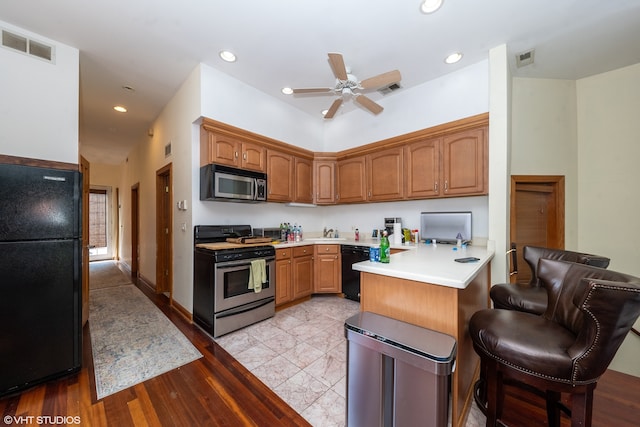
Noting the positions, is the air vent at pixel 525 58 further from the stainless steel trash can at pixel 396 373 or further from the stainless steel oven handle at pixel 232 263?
the stainless steel oven handle at pixel 232 263

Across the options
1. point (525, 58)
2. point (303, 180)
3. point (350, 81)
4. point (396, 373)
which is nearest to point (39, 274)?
point (396, 373)

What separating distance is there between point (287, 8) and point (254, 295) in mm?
3013

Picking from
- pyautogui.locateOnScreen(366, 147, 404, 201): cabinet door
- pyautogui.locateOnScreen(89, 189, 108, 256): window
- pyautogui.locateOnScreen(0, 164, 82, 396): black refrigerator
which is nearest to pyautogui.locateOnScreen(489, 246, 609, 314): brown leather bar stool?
pyautogui.locateOnScreen(366, 147, 404, 201): cabinet door

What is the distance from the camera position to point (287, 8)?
2145 mm

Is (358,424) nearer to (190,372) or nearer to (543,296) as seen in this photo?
(190,372)

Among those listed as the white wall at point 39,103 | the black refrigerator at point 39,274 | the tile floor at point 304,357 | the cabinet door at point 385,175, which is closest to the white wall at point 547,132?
the cabinet door at point 385,175

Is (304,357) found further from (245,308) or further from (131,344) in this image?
(131,344)

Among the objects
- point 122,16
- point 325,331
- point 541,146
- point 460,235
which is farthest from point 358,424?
point 541,146

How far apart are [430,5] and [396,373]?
285 cm

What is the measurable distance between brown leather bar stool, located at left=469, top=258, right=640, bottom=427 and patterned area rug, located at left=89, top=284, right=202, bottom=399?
243cm

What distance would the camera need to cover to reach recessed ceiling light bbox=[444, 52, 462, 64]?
9.19ft

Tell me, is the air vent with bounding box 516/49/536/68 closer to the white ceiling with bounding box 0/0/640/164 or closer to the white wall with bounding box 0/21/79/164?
the white ceiling with bounding box 0/0/640/164

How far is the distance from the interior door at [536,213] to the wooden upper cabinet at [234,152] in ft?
11.6

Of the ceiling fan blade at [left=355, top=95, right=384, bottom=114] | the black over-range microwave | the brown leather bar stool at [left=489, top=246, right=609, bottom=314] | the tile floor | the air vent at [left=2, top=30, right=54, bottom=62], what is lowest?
the tile floor
